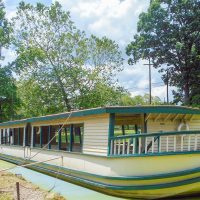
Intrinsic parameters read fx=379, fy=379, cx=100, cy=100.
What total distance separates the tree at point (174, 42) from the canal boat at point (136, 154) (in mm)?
19926

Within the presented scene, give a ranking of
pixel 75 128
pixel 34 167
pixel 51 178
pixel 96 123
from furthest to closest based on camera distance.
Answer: pixel 34 167 < pixel 75 128 < pixel 51 178 < pixel 96 123

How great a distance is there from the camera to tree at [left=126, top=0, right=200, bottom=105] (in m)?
32.9

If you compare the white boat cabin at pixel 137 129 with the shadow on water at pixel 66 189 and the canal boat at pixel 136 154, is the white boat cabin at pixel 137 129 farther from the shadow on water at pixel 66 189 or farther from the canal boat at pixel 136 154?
the shadow on water at pixel 66 189

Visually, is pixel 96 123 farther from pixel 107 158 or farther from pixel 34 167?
pixel 34 167

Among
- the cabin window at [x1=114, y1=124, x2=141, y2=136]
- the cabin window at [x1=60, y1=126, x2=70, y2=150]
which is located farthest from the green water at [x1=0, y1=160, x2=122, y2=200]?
the cabin window at [x1=114, y1=124, x2=141, y2=136]

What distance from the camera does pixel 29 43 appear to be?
3481cm

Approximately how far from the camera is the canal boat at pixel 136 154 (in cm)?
986

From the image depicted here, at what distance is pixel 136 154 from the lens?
9.87m

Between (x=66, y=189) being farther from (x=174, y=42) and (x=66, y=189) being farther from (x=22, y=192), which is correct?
(x=174, y=42)

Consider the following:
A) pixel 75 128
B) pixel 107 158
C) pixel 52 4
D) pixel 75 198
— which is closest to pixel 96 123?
pixel 107 158

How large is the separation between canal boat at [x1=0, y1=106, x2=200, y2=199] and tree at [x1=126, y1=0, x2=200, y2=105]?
19926mm

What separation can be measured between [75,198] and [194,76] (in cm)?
2458

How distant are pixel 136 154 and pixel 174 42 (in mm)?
25087

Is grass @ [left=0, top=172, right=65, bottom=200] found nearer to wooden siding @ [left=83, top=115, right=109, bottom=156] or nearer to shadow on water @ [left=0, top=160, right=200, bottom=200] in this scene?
shadow on water @ [left=0, top=160, right=200, bottom=200]
